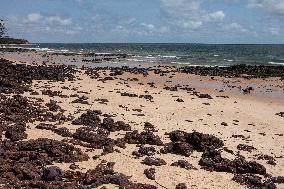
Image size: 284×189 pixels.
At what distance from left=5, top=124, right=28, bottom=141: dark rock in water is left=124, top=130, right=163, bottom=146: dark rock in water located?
11.3 feet

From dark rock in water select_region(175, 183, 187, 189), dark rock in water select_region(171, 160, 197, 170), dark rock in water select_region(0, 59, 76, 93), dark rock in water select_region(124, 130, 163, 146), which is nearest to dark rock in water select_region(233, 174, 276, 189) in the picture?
dark rock in water select_region(171, 160, 197, 170)

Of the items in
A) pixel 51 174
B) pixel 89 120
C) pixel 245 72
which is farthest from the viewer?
pixel 245 72

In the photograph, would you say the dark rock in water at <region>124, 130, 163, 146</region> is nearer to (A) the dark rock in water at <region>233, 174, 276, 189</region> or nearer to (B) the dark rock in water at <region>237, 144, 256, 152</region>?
(B) the dark rock in water at <region>237, 144, 256, 152</region>

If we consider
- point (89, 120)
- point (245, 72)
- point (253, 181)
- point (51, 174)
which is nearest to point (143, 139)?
point (89, 120)

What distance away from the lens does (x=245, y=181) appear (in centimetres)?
1148

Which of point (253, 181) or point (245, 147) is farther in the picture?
point (245, 147)

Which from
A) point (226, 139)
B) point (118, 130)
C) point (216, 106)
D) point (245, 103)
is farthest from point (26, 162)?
point (245, 103)

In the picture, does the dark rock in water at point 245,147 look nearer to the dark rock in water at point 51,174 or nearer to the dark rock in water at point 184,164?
the dark rock in water at point 184,164

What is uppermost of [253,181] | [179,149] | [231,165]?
[179,149]

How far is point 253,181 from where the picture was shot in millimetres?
11367

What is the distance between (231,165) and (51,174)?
528 cm

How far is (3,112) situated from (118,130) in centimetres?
472

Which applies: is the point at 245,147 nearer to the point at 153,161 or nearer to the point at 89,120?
the point at 153,161

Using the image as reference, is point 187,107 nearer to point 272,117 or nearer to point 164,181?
point 272,117
